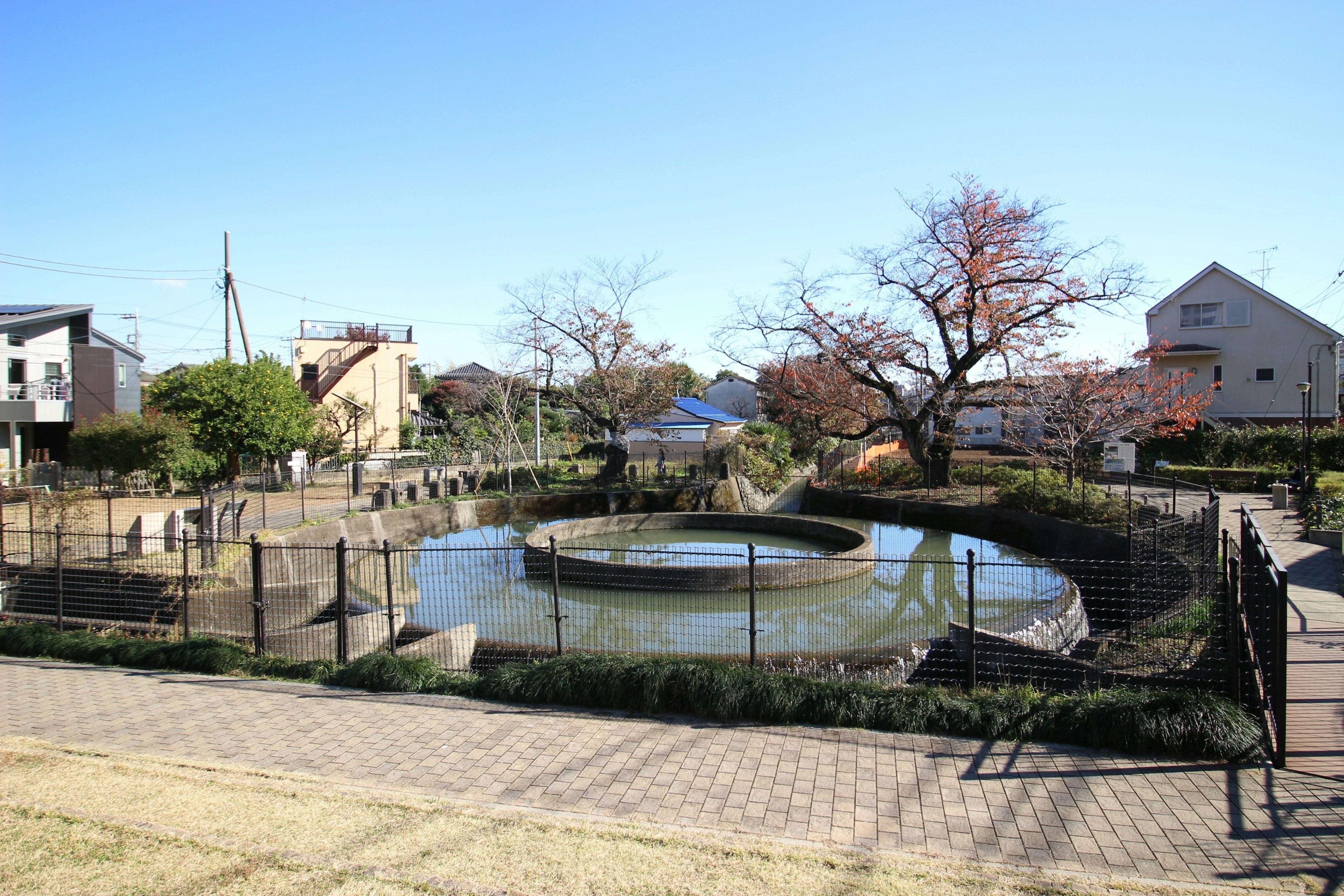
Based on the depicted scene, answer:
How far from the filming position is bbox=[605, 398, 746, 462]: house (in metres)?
34.8

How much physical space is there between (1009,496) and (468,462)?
22.8 m

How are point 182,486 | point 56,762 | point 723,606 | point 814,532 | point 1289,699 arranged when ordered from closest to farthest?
point 56,762
point 1289,699
point 723,606
point 814,532
point 182,486

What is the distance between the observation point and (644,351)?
3294 cm

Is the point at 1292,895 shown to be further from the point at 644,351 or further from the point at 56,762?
the point at 644,351

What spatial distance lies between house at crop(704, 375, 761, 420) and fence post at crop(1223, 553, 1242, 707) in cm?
5106

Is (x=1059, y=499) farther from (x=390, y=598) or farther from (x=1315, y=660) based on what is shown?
(x=390, y=598)

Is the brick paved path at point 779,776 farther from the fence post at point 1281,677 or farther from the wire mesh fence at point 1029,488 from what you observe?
the wire mesh fence at point 1029,488

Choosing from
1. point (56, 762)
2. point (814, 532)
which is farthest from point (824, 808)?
point (814, 532)

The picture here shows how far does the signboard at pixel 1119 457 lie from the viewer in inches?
701

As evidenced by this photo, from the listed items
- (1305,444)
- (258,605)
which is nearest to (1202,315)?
(1305,444)

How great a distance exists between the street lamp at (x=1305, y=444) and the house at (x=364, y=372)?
36434 millimetres

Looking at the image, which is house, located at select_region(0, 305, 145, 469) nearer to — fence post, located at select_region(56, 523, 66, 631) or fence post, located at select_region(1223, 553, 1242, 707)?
fence post, located at select_region(56, 523, 66, 631)

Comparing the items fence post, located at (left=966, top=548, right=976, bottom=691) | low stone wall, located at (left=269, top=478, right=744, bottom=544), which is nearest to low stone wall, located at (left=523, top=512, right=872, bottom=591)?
fence post, located at (left=966, top=548, right=976, bottom=691)

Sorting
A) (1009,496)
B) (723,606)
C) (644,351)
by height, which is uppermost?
(644,351)
